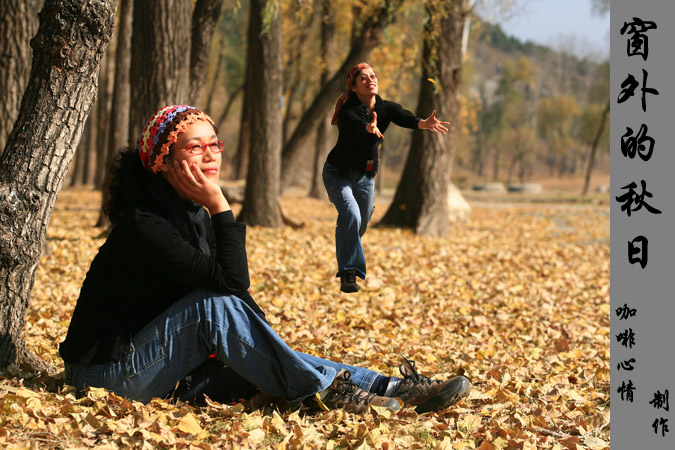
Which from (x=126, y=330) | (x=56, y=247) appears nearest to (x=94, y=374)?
(x=126, y=330)

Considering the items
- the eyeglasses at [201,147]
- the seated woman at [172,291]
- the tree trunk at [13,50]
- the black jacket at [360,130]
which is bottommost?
the seated woman at [172,291]

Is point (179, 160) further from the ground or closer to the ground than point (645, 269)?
further from the ground

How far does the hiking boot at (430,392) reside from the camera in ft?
11.8

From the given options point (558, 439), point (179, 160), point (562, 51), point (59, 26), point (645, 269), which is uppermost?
point (562, 51)

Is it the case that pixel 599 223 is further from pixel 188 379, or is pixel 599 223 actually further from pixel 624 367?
pixel 188 379

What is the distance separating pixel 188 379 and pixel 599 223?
1733cm

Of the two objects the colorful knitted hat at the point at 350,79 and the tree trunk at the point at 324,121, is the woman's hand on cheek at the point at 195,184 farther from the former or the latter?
the tree trunk at the point at 324,121

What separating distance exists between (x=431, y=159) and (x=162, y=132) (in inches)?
341

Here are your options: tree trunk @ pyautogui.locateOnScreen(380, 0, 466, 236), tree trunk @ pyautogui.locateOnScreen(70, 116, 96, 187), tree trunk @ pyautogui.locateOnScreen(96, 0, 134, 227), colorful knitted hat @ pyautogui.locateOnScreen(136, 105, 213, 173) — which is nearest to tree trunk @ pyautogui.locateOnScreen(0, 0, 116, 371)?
colorful knitted hat @ pyautogui.locateOnScreen(136, 105, 213, 173)

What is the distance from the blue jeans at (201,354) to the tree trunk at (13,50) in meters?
5.14

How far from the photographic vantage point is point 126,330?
3.32m

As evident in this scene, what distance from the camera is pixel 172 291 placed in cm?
339

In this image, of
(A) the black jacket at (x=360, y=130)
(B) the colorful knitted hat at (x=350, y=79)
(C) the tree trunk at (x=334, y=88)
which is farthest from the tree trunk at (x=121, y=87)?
(B) the colorful knitted hat at (x=350, y=79)

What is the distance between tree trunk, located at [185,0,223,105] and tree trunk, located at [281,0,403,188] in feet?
6.94
